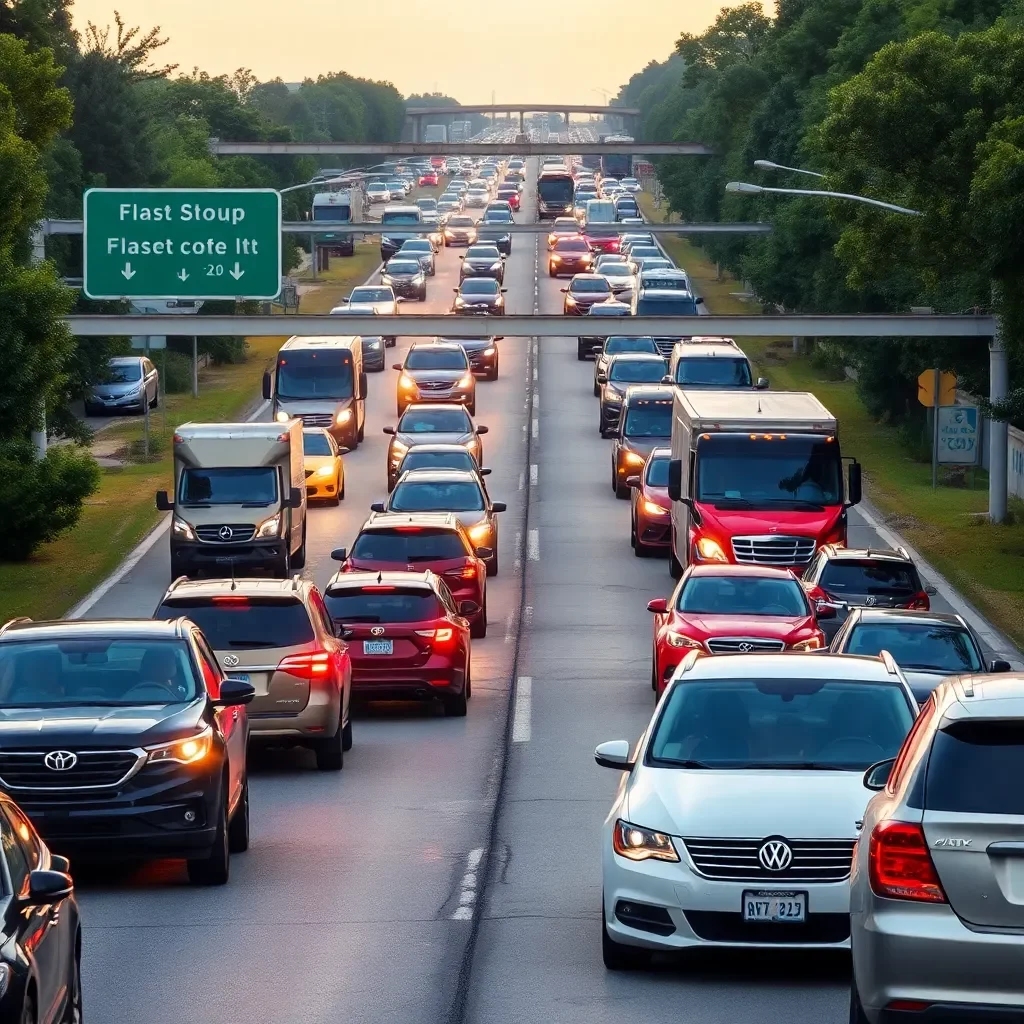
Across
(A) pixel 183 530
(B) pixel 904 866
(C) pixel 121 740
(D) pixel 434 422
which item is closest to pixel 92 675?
(C) pixel 121 740

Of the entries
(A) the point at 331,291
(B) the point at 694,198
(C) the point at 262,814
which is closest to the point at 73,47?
(A) the point at 331,291

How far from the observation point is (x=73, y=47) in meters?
82.9

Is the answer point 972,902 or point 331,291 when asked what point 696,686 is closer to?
point 972,902

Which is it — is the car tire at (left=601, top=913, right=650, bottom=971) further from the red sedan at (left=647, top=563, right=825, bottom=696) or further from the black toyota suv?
the red sedan at (left=647, top=563, right=825, bottom=696)

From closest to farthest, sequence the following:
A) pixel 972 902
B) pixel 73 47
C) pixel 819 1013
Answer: pixel 972 902 < pixel 819 1013 < pixel 73 47

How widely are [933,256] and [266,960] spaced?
26.6 m

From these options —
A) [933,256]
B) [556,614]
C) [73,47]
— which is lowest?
[556,614]

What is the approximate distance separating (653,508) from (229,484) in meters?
7.20

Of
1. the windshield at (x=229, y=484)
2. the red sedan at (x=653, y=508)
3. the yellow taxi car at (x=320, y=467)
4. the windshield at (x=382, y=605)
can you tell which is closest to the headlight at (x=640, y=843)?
the windshield at (x=382, y=605)

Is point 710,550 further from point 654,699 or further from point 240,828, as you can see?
point 240,828

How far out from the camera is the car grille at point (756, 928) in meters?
11.2

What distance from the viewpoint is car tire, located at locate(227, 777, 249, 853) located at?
15508 millimetres

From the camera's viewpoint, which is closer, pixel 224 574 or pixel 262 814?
pixel 262 814

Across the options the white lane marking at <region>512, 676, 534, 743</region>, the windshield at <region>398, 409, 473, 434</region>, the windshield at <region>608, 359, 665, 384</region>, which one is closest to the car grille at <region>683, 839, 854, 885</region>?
the white lane marking at <region>512, 676, 534, 743</region>
